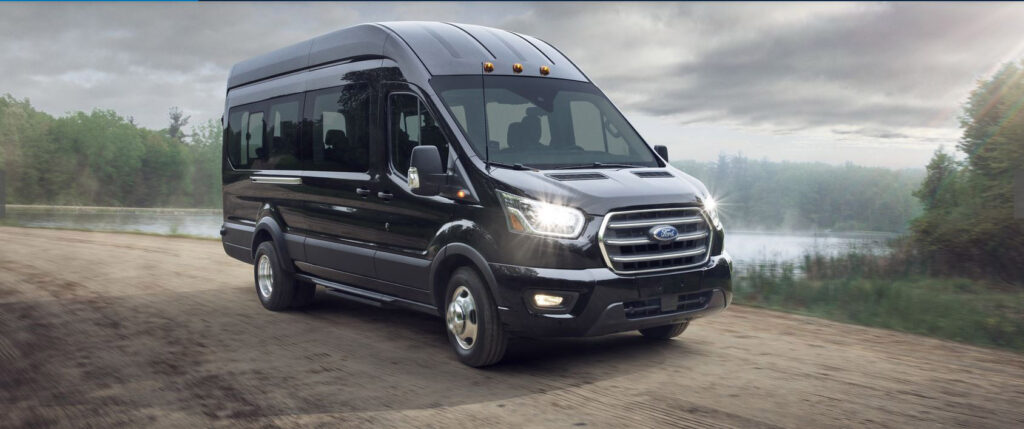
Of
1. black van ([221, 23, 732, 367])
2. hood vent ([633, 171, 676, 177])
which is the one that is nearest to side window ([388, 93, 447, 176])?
black van ([221, 23, 732, 367])

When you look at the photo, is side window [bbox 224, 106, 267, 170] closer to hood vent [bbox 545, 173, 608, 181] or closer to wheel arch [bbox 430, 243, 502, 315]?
wheel arch [bbox 430, 243, 502, 315]

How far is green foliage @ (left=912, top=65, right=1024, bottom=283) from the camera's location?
14484 millimetres

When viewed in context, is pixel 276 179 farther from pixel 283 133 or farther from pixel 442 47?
pixel 442 47

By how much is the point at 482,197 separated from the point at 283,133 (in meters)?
3.92

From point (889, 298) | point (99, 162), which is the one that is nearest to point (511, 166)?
point (889, 298)

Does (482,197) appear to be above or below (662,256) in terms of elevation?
above

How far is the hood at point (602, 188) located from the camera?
18.7 feet

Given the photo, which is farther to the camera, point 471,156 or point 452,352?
point 452,352

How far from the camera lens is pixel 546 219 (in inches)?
224

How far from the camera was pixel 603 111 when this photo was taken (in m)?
7.16

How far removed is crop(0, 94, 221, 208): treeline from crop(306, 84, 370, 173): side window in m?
73.6

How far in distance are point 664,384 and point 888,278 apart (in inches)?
336

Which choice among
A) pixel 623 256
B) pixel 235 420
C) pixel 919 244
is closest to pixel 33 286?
pixel 235 420

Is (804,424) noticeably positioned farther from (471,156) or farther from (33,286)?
(33,286)
